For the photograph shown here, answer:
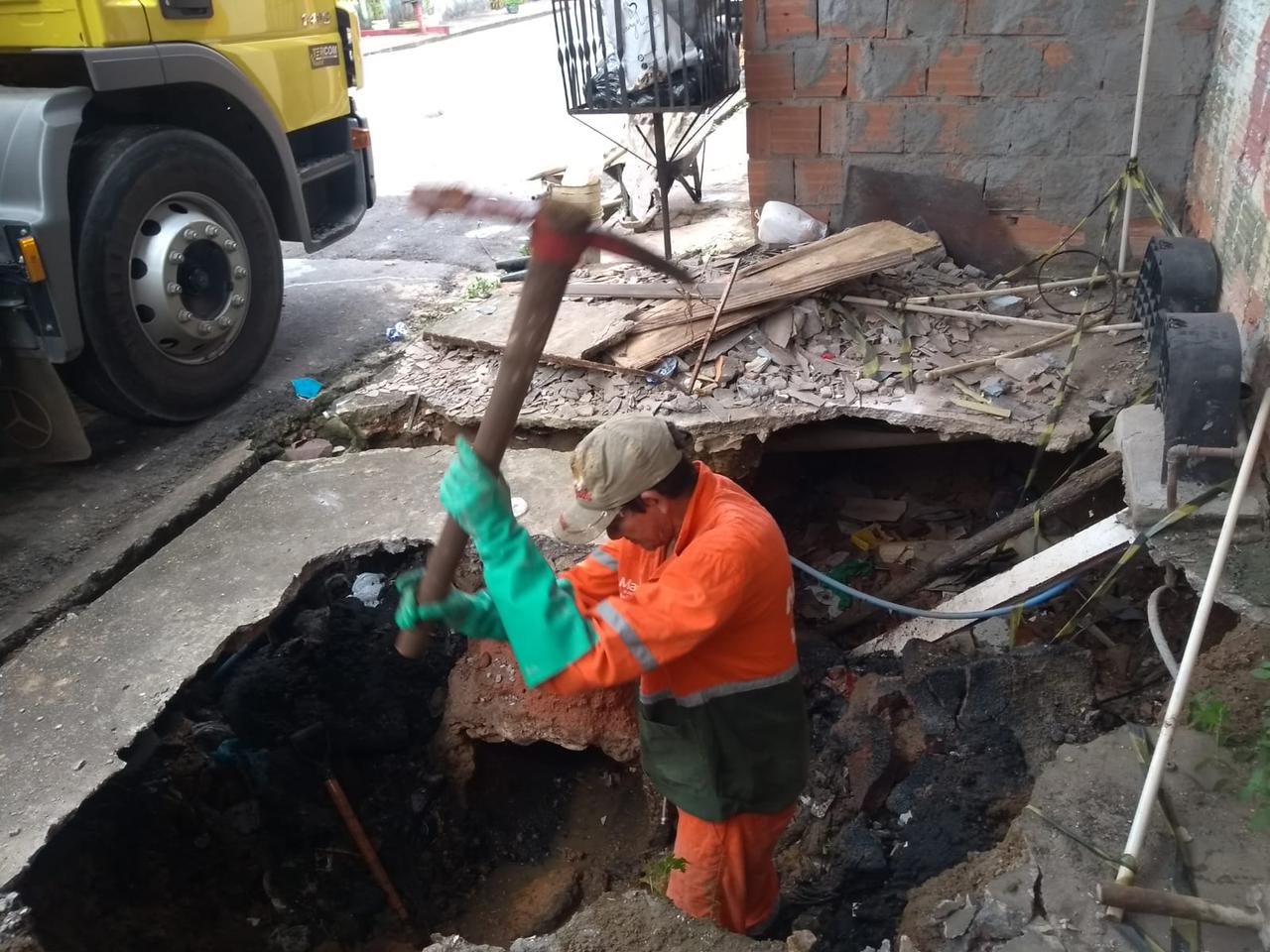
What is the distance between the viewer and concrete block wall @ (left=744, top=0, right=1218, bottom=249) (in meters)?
4.94

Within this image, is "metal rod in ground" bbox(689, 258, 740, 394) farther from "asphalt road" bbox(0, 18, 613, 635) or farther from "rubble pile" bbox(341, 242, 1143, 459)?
"asphalt road" bbox(0, 18, 613, 635)

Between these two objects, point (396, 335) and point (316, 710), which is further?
point (396, 335)

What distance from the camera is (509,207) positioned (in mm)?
1991

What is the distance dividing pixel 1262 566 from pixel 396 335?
477 centimetres

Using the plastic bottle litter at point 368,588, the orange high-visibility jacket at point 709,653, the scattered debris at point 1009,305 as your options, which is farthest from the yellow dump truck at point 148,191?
the scattered debris at point 1009,305

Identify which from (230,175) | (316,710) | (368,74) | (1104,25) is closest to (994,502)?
(1104,25)

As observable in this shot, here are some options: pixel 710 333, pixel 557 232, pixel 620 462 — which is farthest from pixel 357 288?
pixel 557 232

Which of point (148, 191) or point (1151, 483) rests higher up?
point (148, 191)

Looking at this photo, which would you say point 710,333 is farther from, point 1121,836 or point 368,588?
point 1121,836

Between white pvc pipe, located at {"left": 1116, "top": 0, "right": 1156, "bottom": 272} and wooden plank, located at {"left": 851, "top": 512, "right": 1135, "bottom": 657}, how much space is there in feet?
6.59

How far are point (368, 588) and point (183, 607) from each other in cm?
105

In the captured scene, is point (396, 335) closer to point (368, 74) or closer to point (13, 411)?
point (13, 411)

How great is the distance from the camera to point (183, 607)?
A: 3492mm

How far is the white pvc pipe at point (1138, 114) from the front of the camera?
186 inches
